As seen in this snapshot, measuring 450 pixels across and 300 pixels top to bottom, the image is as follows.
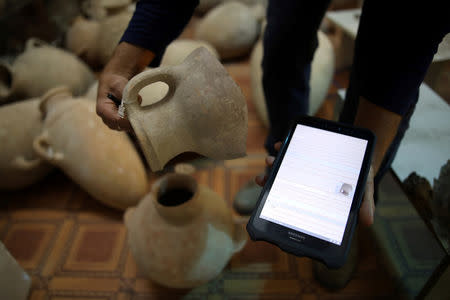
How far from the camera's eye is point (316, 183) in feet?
1.42

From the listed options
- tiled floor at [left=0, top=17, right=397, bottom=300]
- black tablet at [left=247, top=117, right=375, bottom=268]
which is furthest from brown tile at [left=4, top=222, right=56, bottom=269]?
black tablet at [left=247, top=117, right=375, bottom=268]

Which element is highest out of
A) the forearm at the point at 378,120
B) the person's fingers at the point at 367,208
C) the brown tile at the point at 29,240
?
the forearm at the point at 378,120

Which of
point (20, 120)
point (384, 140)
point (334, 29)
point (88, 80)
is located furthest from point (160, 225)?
point (334, 29)

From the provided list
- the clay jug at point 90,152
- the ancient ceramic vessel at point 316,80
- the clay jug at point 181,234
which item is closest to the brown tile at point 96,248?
→ the clay jug at point 90,152

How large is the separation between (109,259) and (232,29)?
3.99 feet

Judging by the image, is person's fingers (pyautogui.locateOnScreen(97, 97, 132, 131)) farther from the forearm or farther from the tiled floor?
the tiled floor

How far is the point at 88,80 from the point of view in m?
1.37

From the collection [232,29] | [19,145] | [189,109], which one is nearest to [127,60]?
[189,109]

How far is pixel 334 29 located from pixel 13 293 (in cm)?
189

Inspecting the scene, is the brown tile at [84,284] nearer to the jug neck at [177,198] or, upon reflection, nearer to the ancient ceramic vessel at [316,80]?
the jug neck at [177,198]

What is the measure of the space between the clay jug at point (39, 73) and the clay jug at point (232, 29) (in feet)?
2.17

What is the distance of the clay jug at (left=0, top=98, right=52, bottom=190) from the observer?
967 mm

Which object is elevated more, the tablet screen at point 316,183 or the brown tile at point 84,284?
the tablet screen at point 316,183

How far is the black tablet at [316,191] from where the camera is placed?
0.40 metres
